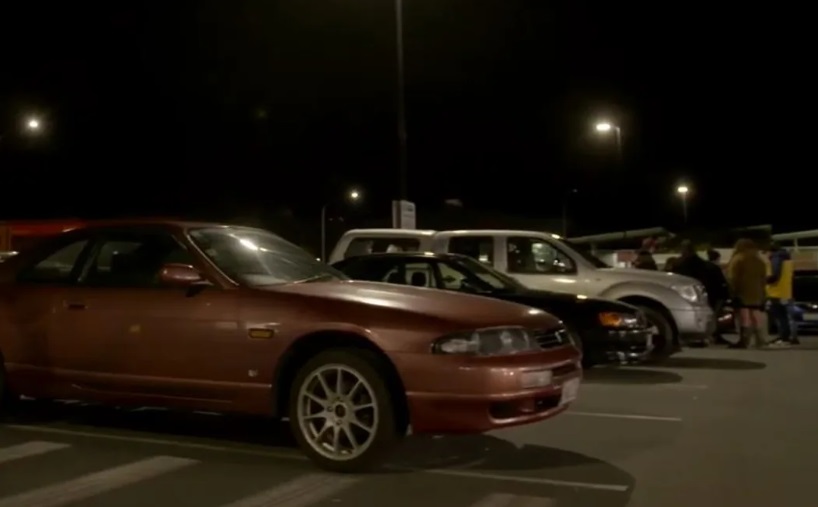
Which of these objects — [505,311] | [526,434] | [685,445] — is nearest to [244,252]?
[505,311]

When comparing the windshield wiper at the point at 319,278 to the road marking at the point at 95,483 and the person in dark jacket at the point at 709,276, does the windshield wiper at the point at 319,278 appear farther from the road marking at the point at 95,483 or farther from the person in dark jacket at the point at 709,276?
the person in dark jacket at the point at 709,276

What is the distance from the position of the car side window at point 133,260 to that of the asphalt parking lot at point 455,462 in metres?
1.16

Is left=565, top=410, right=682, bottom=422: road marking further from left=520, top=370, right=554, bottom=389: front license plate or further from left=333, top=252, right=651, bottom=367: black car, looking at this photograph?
left=520, top=370, right=554, bottom=389: front license plate

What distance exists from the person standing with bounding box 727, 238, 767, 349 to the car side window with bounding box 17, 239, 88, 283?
1028 cm

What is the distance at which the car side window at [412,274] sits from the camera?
11742mm

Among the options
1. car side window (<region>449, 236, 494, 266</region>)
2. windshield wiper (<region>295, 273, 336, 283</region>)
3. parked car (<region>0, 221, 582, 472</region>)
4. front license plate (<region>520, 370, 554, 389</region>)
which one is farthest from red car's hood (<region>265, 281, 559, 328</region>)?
car side window (<region>449, 236, 494, 266</region>)

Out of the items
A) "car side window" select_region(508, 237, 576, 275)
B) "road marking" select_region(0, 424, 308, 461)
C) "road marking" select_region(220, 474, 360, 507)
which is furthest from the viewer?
"car side window" select_region(508, 237, 576, 275)

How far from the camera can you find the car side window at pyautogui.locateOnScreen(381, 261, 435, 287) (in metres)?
11.7

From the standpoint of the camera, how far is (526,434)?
26.2 feet

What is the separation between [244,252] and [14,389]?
80.3 inches

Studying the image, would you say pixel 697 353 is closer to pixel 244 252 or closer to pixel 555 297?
pixel 555 297

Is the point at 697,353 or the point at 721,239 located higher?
the point at 721,239

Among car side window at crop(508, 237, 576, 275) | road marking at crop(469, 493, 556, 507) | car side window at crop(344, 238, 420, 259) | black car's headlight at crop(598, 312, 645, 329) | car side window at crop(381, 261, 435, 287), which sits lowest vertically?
road marking at crop(469, 493, 556, 507)

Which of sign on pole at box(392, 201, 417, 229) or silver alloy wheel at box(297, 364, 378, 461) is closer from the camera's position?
silver alloy wheel at box(297, 364, 378, 461)
